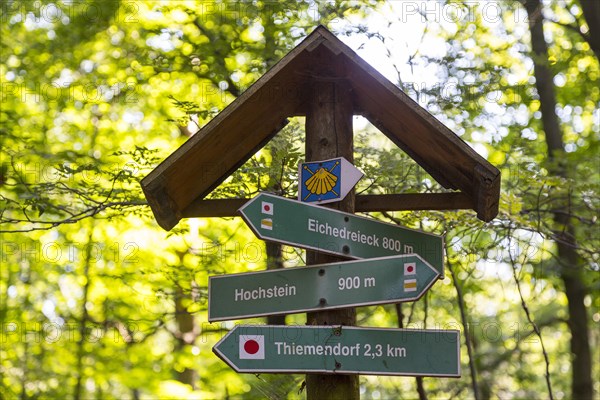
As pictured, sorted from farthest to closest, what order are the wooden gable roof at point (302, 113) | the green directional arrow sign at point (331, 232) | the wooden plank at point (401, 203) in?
the wooden plank at point (401, 203)
the wooden gable roof at point (302, 113)
the green directional arrow sign at point (331, 232)

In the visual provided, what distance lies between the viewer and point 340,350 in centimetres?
358

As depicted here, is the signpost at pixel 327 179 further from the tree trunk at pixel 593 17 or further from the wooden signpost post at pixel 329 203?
the tree trunk at pixel 593 17

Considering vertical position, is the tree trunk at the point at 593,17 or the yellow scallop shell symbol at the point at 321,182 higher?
the tree trunk at the point at 593,17

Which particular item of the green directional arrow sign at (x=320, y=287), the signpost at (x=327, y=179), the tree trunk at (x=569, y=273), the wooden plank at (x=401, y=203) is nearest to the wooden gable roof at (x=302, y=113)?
the wooden plank at (x=401, y=203)

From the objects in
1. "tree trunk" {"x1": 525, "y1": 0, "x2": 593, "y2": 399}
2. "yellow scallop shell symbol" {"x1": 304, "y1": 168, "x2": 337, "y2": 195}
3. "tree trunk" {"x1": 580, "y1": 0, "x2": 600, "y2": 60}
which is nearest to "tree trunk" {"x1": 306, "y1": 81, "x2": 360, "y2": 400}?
"yellow scallop shell symbol" {"x1": 304, "y1": 168, "x2": 337, "y2": 195}

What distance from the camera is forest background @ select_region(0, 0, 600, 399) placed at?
6.84 meters

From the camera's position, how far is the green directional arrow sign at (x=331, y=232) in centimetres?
366

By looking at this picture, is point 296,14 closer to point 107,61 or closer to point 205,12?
point 205,12

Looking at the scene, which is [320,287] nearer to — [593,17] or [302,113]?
[302,113]

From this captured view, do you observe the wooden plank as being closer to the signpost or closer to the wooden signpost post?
the wooden signpost post

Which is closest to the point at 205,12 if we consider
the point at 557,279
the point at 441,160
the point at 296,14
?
the point at 296,14

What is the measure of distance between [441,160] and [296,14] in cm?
404

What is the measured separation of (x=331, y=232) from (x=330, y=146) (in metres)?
0.59

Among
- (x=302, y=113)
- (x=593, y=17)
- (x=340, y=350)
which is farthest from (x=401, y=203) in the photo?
(x=593, y=17)
